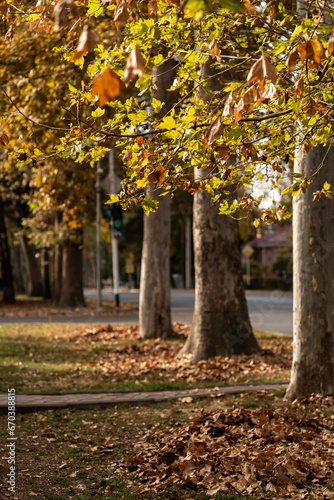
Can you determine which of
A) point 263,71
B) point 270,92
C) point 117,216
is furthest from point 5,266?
point 263,71

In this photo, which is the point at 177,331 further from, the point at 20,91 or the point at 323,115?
the point at 323,115

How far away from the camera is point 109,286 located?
2960 inches

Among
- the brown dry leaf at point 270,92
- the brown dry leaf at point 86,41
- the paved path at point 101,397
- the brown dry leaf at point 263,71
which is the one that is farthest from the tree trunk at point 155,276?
the brown dry leaf at point 86,41

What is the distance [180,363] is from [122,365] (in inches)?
40.5

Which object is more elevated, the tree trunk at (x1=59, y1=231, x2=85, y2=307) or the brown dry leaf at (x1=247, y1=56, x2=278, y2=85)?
the brown dry leaf at (x1=247, y1=56, x2=278, y2=85)

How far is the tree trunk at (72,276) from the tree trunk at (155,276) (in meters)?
11.8

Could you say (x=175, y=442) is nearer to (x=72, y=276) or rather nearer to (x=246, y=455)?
(x=246, y=455)

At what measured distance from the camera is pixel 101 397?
809 centimetres

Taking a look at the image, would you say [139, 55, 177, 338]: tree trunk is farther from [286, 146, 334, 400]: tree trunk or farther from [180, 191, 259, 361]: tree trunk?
[286, 146, 334, 400]: tree trunk

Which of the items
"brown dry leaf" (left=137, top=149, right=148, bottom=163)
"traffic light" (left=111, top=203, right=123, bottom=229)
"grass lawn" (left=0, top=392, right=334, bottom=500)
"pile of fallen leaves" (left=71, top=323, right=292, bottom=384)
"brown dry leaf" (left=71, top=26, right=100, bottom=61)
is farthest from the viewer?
"traffic light" (left=111, top=203, right=123, bottom=229)

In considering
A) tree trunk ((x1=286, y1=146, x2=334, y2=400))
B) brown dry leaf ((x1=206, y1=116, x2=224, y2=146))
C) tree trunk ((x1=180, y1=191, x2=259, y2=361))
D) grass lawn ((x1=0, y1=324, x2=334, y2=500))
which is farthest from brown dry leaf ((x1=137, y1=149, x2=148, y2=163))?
tree trunk ((x1=180, y1=191, x2=259, y2=361))

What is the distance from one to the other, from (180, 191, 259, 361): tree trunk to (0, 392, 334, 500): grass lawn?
295 centimetres

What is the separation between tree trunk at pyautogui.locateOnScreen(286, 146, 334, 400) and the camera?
713cm

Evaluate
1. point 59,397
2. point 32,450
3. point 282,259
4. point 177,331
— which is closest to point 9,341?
point 177,331
